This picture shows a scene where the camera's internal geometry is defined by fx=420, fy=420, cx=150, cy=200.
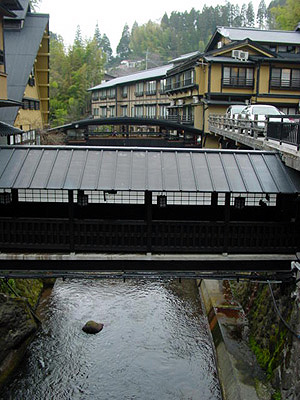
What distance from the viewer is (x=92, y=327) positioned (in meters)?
17.9

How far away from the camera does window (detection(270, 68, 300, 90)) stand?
135 ft

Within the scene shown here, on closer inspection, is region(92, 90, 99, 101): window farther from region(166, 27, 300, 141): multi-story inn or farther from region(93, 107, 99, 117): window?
region(166, 27, 300, 141): multi-story inn

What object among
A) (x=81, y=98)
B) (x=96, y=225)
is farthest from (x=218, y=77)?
(x=81, y=98)

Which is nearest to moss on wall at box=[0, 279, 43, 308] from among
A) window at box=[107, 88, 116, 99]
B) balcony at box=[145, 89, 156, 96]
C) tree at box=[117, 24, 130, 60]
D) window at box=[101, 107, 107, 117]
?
balcony at box=[145, 89, 156, 96]

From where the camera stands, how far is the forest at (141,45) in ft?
222

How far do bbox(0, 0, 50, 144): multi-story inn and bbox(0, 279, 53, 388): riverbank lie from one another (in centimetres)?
1275

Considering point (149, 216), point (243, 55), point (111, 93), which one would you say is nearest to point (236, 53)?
point (243, 55)

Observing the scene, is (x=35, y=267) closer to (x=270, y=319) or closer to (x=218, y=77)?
(x=270, y=319)

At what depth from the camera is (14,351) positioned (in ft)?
51.6

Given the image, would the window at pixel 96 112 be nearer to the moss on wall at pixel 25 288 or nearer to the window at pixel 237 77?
the window at pixel 237 77

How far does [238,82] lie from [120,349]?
102 feet

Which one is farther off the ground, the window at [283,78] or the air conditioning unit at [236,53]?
the air conditioning unit at [236,53]

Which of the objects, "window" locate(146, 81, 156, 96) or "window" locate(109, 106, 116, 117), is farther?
"window" locate(109, 106, 116, 117)

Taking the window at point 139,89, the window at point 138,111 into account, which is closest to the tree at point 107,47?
the window at point 138,111
